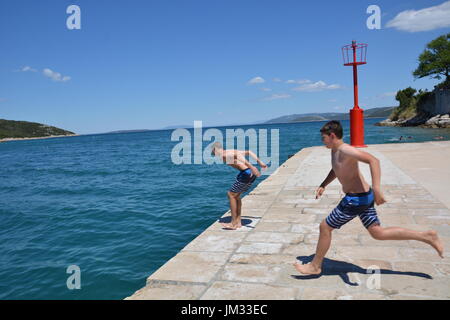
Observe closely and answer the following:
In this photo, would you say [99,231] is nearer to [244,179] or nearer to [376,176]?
[244,179]

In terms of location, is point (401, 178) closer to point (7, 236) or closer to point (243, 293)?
point (243, 293)

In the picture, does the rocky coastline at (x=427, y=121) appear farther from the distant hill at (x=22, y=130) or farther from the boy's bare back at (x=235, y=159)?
the distant hill at (x=22, y=130)

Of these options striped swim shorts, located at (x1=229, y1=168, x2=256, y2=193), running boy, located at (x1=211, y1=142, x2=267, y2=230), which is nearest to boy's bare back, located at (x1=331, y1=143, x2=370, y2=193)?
running boy, located at (x1=211, y1=142, x2=267, y2=230)

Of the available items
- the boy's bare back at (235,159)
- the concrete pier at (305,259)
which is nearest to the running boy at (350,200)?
the concrete pier at (305,259)

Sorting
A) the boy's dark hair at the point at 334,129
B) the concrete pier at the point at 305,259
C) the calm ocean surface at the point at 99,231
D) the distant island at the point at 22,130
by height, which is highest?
the distant island at the point at 22,130

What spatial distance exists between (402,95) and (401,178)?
6873 cm

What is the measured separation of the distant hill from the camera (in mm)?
163913

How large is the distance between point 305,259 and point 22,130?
207 metres

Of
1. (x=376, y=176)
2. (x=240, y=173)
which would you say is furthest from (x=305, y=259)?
(x=240, y=173)

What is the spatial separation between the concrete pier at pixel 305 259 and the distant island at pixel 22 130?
572 ft

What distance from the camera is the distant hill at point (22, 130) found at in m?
164

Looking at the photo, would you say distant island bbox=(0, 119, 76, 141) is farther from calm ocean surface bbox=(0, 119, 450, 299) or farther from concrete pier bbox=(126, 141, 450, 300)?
concrete pier bbox=(126, 141, 450, 300)

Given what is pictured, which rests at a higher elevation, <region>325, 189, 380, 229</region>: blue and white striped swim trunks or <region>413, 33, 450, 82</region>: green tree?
<region>413, 33, 450, 82</region>: green tree
